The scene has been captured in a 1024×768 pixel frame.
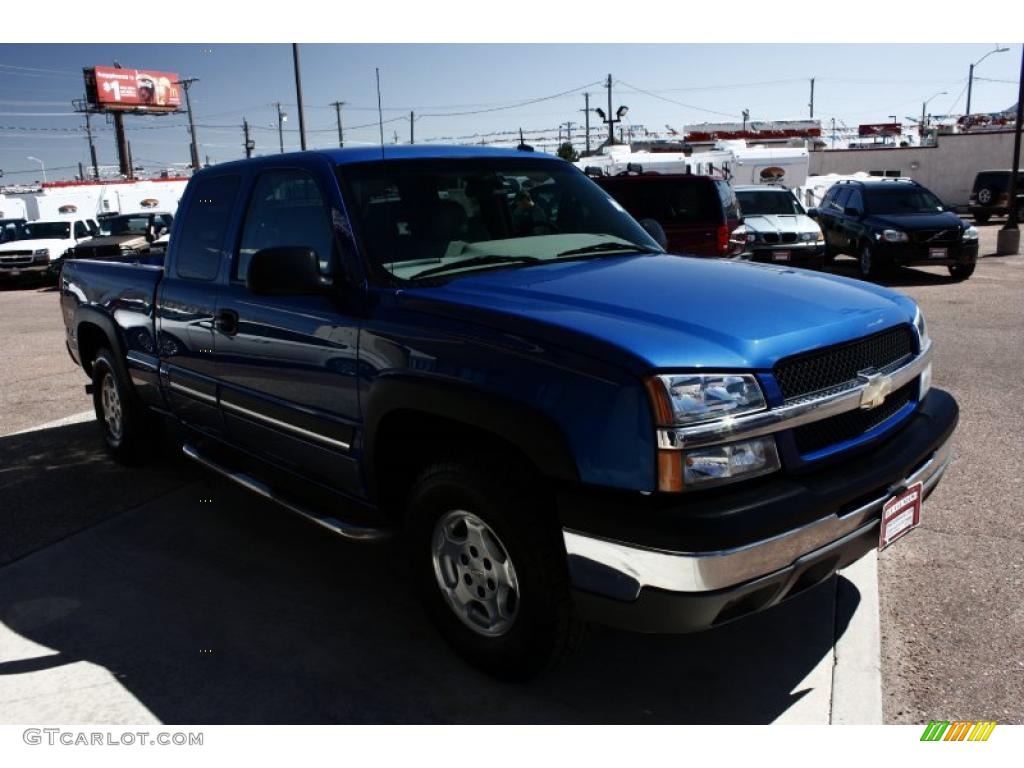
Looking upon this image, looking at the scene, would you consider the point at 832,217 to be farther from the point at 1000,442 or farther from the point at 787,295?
the point at 787,295

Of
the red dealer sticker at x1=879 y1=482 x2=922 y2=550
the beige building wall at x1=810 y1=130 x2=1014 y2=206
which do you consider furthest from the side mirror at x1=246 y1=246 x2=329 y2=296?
the beige building wall at x1=810 y1=130 x2=1014 y2=206

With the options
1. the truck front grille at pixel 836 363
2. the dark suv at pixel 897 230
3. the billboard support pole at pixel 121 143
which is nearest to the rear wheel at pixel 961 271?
the dark suv at pixel 897 230

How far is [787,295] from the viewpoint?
316 cm

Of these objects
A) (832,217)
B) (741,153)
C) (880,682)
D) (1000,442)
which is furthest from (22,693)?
(741,153)

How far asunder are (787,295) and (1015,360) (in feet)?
20.5

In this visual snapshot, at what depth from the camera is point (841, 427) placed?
2.91 meters

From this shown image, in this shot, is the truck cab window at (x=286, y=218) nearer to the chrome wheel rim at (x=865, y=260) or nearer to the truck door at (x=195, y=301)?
the truck door at (x=195, y=301)

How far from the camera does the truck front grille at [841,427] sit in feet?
9.14

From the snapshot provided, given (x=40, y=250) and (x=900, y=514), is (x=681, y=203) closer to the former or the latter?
(x=900, y=514)

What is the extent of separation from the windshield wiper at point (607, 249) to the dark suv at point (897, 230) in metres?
11.8

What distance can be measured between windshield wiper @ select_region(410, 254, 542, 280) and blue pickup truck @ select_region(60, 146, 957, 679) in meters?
0.01

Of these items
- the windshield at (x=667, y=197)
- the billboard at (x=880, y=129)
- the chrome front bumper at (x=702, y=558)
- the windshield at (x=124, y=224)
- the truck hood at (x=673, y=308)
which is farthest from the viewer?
the billboard at (x=880, y=129)

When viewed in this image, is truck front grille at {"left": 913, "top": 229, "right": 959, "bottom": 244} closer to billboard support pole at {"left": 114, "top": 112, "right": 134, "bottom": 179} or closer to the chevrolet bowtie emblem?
the chevrolet bowtie emblem

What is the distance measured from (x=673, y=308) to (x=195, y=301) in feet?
8.48
